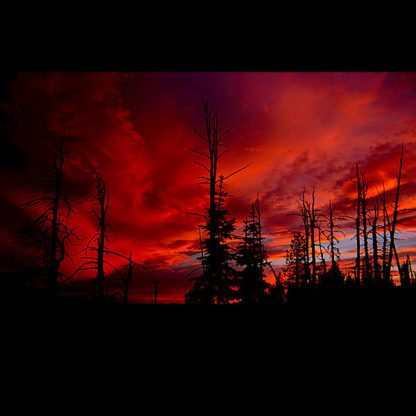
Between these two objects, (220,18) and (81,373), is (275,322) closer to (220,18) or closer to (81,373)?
(81,373)

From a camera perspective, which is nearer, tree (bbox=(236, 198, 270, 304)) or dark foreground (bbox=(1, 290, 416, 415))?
dark foreground (bbox=(1, 290, 416, 415))

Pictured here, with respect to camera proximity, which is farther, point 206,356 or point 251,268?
point 251,268

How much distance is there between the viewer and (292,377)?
2.21m

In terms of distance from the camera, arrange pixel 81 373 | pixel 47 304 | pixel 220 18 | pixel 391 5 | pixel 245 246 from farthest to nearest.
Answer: pixel 245 246
pixel 47 304
pixel 220 18
pixel 391 5
pixel 81 373

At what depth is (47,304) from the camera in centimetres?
259

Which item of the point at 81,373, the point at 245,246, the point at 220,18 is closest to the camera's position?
the point at 81,373

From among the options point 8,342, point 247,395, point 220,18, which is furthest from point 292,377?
point 220,18

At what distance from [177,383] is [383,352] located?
2249mm

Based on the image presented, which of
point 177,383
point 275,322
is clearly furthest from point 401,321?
point 177,383

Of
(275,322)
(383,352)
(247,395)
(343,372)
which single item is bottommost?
(247,395)

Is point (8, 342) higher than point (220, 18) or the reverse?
the reverse

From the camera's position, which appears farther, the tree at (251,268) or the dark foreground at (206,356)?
the tree at (251,268)

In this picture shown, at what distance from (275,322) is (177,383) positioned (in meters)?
1.36

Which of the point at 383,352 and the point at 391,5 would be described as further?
the point at 383,352
